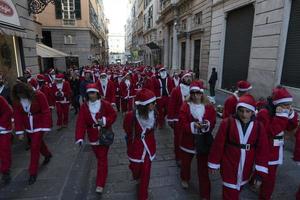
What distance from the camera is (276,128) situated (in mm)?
3412

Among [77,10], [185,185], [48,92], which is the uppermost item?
[77,10]

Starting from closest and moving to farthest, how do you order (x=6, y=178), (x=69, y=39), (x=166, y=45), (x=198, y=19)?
(x=6, y=178) → (x=198, y=19) → (x=166, y=45) → (x=69, y=39)

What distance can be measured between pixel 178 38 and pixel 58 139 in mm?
19086

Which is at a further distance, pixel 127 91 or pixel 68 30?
pixel 68 30

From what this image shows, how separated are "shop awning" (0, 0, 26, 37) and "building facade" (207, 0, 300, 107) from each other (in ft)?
30.2

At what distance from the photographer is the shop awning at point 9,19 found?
24.5 feet

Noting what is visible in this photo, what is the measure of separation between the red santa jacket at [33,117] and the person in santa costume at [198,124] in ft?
8.93

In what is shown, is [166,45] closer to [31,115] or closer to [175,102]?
[175,102]

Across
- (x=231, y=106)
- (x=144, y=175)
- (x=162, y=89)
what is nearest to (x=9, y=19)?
(x=162, y=89)

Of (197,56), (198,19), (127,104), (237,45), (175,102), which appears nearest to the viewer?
(175,102)

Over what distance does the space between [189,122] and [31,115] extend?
3.01 m

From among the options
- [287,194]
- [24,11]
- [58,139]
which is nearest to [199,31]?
[24,11]

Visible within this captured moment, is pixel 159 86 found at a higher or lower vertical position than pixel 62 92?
higher

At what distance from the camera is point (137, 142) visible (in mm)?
3605
